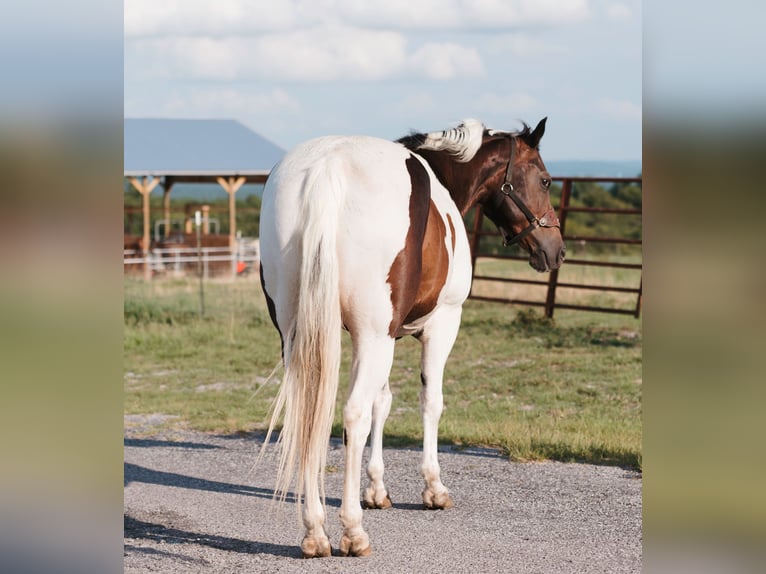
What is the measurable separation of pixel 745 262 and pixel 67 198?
95 centimetres

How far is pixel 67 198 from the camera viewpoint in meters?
1.31

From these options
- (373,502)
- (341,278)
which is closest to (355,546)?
(373,502)

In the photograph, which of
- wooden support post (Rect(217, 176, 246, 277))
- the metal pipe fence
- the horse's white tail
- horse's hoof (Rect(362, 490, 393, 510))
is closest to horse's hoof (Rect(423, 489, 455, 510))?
horse's hoof (Rect(362, 490, 393, 510))

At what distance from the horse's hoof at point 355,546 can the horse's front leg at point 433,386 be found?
36.8 inches

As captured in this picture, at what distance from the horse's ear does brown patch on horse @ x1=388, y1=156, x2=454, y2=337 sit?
94 centimetres

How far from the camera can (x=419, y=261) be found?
13.0ft

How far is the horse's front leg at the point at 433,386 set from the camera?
15.7 ft

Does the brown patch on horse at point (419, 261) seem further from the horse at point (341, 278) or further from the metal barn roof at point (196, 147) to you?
the metal barn roof at point (196, 147)

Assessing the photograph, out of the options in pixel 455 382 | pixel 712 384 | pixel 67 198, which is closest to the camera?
pixel 712 384

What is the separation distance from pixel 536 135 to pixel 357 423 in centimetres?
197

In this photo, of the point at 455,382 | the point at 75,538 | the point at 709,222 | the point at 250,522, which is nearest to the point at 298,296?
the point at 250,522

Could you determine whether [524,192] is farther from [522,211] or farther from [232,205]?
[232,205]

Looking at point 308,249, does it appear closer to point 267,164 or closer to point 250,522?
point 250,522

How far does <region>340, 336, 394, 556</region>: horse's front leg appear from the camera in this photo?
3.87 m
